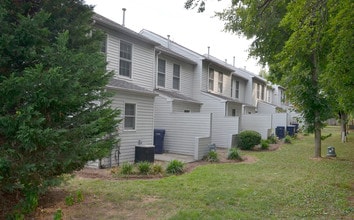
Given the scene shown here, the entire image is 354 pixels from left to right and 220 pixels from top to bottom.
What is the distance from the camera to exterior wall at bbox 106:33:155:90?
12.5m

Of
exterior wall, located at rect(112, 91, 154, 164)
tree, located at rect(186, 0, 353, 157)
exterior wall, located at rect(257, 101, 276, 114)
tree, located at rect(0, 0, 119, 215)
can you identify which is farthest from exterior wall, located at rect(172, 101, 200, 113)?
exterior wall, located at rect(257, 101, 276, 114)

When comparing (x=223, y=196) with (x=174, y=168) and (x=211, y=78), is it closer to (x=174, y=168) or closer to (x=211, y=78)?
(x=174, y=168)

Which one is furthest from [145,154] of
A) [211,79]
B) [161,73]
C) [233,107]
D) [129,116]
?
[233,107]

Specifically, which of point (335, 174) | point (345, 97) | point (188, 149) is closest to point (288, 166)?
point (335, 174)

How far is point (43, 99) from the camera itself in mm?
4551

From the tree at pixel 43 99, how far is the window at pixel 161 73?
1083 centimetres

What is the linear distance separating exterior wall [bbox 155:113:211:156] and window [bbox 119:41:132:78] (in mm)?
3325

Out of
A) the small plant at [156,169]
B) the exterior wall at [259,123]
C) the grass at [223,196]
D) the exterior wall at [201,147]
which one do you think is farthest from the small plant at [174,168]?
the exterior wall at [259,123]

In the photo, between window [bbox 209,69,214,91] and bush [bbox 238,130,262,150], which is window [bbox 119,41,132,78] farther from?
window [bbox 209,69,214,91]

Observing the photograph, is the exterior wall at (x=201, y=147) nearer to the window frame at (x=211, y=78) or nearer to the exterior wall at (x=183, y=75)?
the exterior wall at (x=183, y=75)

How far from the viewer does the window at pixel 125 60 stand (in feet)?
42.9

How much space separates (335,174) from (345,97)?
2802 millimetres

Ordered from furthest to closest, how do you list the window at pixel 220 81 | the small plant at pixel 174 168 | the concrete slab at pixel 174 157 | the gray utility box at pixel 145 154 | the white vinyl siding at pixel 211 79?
the window at pixel 220 81 → the white vinyl siding at pixel 211 79 → the concrete slab at pixel 174 157 → the gray utility box at pixel 145 154 → the small plant at pixel 174 168

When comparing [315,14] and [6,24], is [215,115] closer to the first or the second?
[315,14]
